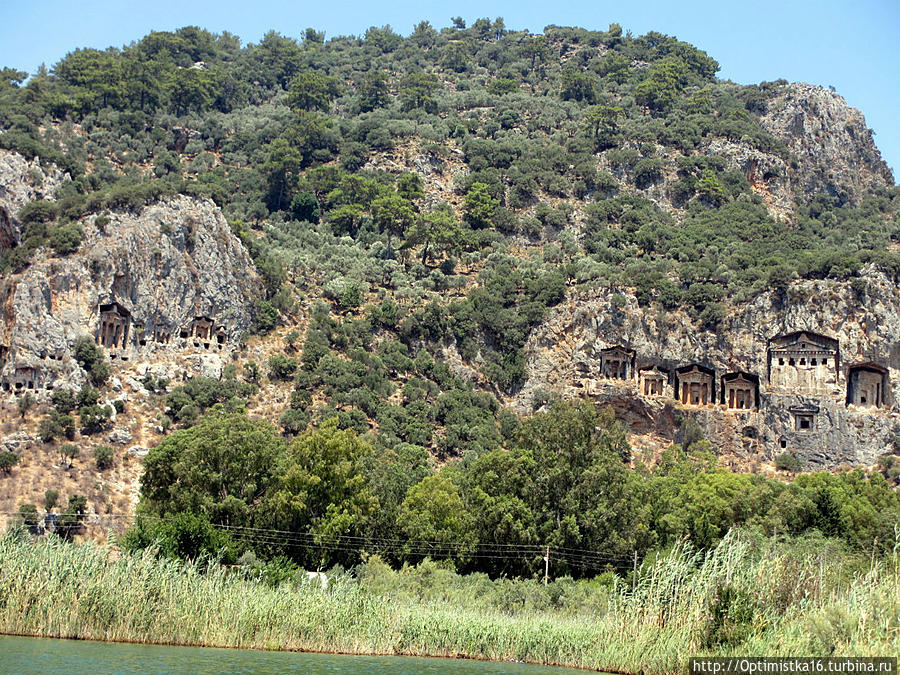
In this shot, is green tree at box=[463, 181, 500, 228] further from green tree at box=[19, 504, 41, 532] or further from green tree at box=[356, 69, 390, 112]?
green tree at box=[19, 504, 41, 532]

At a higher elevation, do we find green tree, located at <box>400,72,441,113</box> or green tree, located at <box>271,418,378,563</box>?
green tree, located at <box>400,72,441,113</box>

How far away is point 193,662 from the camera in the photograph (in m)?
33.3

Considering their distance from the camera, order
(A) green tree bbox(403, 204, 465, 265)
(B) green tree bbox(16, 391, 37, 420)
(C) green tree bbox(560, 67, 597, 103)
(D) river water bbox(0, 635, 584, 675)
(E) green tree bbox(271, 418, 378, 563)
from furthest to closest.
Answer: (C) green tree bbox(560, 67, 597, 103), (A) green tree bbox(403, 204, 465, 265), (B) green tree bbox(16, 391, 37, 420), (E) green tree bbox(271, 418, 378, 563), (D) river water bbox(0, 635, 584, 675)

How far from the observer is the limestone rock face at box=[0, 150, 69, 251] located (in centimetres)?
7950

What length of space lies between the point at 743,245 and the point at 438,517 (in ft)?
178

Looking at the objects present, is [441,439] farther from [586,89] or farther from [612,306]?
[586,89]

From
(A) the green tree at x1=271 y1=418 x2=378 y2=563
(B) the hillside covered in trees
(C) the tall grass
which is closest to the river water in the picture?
(C) the tall grass

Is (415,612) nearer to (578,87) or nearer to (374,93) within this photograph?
(374,93)

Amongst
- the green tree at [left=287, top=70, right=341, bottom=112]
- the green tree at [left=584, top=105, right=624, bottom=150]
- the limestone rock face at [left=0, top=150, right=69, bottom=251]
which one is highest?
the green tree at [left=287, top=70, right=341, bottom=112]

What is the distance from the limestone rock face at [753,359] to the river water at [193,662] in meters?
48.6

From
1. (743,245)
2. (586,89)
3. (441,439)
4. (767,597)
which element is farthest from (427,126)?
(767,597)

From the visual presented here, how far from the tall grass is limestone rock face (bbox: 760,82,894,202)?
3563 inches

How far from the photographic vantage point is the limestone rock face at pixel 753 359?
79.9m

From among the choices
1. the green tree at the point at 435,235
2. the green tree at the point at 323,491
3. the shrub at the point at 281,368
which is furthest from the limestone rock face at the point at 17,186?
the green tree at the point at 323,491
